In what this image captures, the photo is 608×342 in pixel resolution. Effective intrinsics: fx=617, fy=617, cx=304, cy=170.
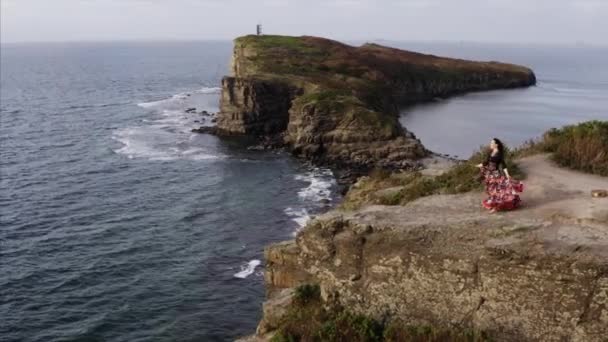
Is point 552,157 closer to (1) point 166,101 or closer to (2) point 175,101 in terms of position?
(2) point 175,101

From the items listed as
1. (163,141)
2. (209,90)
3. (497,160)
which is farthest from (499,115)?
(497,160)

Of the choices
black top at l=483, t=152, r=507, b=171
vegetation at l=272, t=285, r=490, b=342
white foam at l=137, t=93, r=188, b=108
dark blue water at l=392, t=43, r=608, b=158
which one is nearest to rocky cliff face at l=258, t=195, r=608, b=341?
vegetation at l=272, t=285, r=490, b=342

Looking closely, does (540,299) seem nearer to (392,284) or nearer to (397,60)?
(392,284)

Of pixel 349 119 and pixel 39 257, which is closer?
pixel 39 257

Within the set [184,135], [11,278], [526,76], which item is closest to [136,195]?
[11,278]

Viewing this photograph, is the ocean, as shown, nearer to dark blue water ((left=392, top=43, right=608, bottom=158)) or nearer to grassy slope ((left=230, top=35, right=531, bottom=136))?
dark blue water ((left=392, top=43, right=608, bottom=158))

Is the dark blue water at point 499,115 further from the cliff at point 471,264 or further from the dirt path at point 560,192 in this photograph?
the cliff at point 471,264
